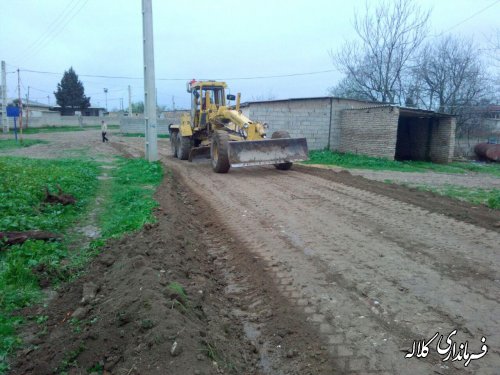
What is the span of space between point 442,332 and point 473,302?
0.85 m

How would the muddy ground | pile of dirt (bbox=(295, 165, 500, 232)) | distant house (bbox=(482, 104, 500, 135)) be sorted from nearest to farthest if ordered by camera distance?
the muddy ground
pile of dirt (bbox=(295, 165, 500, 232))
distant house (bbox=(482, 104, 500, 135))

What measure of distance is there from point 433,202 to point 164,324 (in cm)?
760

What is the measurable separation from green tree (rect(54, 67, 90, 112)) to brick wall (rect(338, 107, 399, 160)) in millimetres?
61221

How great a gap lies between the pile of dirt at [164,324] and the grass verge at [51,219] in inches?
9.9

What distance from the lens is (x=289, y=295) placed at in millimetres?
4832

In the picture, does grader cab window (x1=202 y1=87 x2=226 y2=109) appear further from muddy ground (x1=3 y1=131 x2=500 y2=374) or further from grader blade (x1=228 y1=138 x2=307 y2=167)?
muddy ground (x1=3 y1=131 x2=500 y2=374)

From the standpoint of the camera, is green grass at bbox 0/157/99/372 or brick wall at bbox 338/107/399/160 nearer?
green grass at bbox 0/157/99/372

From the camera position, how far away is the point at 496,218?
804cm

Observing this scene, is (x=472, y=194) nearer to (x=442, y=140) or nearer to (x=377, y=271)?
(x=377, y=271)

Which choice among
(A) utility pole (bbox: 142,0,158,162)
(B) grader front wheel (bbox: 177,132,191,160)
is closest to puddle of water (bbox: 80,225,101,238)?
(A) utility pole (bbox: 142,0,158,162)

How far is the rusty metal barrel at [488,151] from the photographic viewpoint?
24422 mm

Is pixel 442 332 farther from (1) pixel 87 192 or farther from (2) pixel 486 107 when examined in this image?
(2) pixel 486 107

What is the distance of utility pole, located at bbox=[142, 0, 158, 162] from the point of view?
15562 millimetres

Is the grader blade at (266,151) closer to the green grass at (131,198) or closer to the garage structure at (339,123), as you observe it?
the green grass at (131,198)
